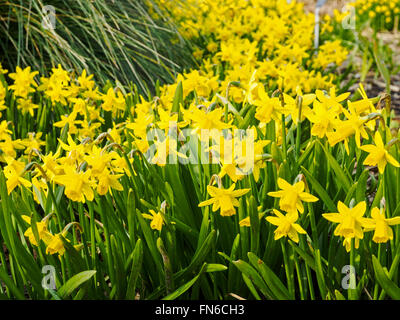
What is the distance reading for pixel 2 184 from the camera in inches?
46.4

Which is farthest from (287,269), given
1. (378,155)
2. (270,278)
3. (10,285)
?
(10,285)

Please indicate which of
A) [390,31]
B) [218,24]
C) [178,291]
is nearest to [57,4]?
[218,24]

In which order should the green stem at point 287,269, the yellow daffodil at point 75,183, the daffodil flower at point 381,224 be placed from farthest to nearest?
the green stem at point 287,269
the yellow daffodil at point 75,183
the daffodil flower at point 381,224

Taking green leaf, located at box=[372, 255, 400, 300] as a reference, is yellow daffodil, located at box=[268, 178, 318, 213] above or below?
above

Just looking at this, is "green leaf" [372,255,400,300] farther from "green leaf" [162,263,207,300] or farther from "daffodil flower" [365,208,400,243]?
"green leaf" [162,263,207,300]

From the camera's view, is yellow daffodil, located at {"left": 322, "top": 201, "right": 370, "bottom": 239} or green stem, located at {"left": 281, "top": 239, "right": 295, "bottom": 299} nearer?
yellow daffodil, located at {"left": 322, "top": 201, "right": 370, "bottom": 239}

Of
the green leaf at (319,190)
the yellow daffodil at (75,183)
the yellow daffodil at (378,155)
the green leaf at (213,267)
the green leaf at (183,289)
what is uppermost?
the yellow daffodil at (378,155)

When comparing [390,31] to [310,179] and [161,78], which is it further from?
[310,179]

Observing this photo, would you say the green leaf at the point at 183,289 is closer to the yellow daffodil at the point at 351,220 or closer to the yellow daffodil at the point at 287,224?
the yellow daffodil at the point at 287,224

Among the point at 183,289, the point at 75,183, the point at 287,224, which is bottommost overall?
the point at 183,289

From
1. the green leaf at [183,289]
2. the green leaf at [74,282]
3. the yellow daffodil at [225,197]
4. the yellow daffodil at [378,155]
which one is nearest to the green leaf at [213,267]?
the green leaf at [183,289]

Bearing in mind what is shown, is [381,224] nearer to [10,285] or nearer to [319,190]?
[319,190]

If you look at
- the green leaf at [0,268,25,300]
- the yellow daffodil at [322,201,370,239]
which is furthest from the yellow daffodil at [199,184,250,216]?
the green leaf at [0,268,25,300]
